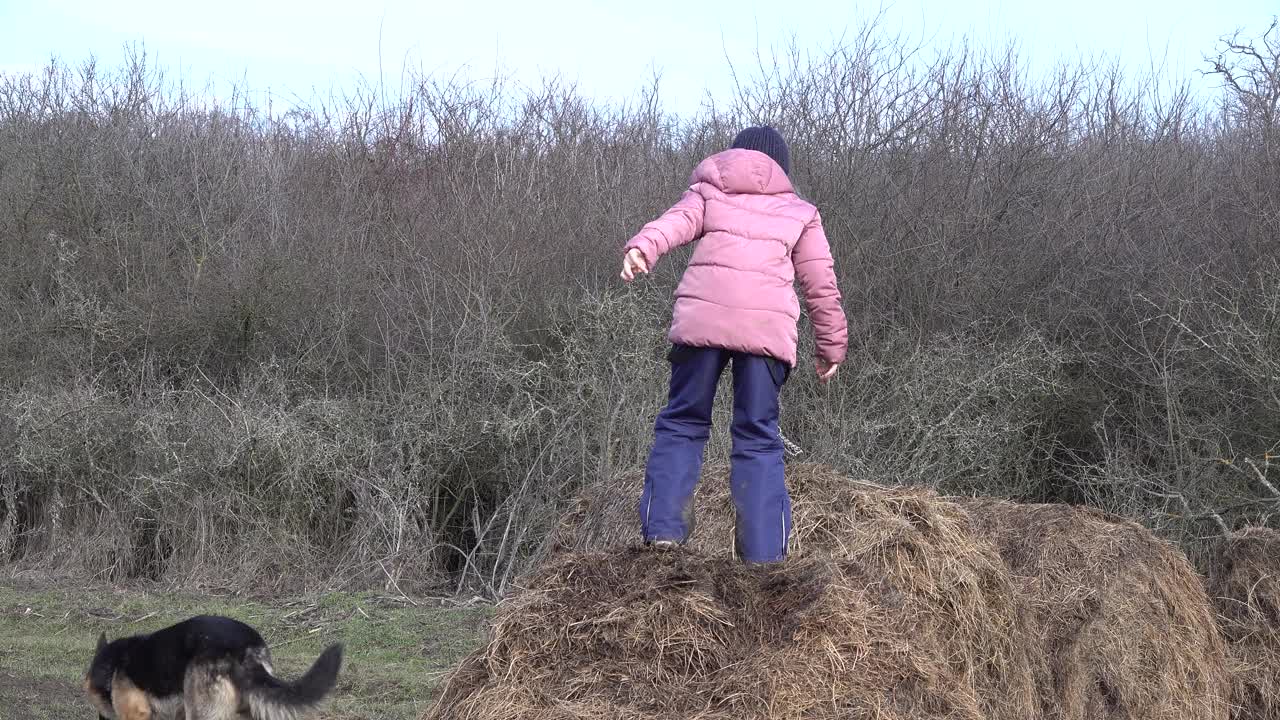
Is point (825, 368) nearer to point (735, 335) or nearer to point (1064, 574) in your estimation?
point (735, 335)

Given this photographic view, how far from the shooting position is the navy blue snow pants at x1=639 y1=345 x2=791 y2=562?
4.78 m

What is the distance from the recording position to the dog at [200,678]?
5.60 meters

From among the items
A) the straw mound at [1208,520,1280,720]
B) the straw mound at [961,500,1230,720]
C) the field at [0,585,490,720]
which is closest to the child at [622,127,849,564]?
the straw mound at [961,500,1230,720]

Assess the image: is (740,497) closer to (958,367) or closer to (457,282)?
(958,367)

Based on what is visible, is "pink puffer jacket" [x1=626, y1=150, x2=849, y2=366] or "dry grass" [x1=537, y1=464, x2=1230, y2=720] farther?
"dry grass" [x1=537, y1=464, x2=1230, y2=720]

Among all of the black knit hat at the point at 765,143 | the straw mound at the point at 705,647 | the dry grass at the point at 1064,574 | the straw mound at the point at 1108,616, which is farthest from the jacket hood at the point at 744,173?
the straw mound at the point at 1108,616

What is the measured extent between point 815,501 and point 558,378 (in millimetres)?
7147

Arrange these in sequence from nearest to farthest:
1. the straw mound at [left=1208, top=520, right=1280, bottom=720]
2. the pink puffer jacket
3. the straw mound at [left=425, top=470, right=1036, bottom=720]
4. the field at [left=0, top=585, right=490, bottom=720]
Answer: the straw mound at [left=425, top=470, right=1036, bottom=720]
the pink puffer jacket
the straw mound at [left=1208, top=520, right=1280, bottom=720]
the field at [left=0, top=585, right=490, bottom=720]

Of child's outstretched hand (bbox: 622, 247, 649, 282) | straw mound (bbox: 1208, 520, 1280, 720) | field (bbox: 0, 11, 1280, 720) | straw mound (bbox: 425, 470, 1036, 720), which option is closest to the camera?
straw mound (bbox: 425, 470, 1036, 720)

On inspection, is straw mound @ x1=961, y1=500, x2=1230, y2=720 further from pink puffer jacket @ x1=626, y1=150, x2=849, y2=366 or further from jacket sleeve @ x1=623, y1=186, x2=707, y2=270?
jacket sleeve @ x1=623, y1=186, x2=707, y2=270

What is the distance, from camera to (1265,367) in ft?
34.6

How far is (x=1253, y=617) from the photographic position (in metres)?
6.77

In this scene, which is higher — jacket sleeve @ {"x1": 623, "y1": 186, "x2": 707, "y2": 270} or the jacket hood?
the jacket hood

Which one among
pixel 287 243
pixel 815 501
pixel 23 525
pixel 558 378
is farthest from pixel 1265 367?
pixel 23 525
